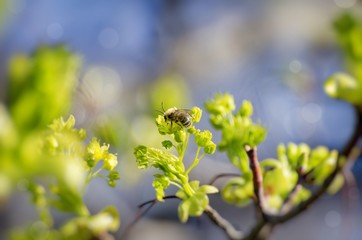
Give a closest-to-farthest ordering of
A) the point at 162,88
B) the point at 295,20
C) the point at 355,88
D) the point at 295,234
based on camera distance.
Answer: the point at 355,88
the point at 162,88
the point at 295,20
the point at 295,234

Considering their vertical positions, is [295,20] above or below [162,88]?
below

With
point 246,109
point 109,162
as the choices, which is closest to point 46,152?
point 109,162

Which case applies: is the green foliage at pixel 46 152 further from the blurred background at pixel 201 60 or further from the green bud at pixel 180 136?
the blurred background at pixel 201 60

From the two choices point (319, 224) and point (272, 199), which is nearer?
point (272, 199)

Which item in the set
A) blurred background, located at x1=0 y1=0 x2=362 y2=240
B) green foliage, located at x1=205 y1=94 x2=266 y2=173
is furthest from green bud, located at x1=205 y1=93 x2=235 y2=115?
blurred background, located at x1=0 y1=0 x2=362 y2=240

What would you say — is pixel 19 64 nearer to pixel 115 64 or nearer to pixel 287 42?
pixel 115 64

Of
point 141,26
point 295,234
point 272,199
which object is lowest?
point 295,234

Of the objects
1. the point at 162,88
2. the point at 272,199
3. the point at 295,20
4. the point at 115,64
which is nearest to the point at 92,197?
the point at 162,88
